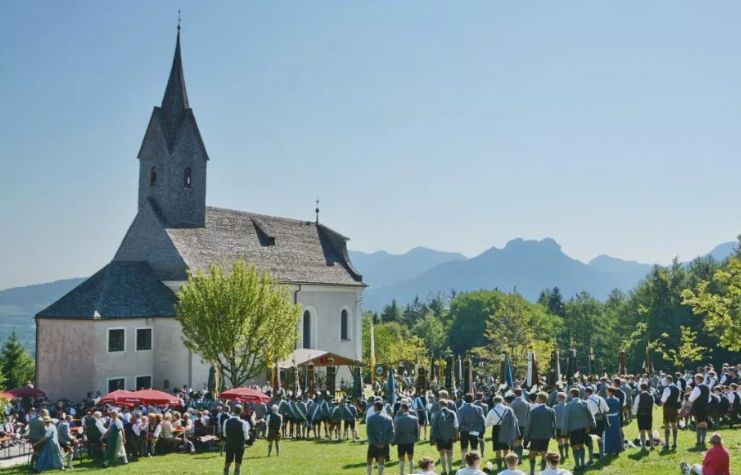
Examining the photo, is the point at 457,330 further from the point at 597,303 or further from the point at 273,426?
the point at 273,426

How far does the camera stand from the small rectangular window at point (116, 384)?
4291 cm

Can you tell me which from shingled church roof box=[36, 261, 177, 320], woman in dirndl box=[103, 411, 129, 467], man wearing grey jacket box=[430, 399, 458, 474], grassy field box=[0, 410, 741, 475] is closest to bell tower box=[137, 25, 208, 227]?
shingled church roof box=[36, 261, 177, 320]

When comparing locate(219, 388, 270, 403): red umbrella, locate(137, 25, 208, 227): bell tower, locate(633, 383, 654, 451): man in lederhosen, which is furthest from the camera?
locate(137, 25, 208, 227): bell tower

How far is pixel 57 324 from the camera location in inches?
1716

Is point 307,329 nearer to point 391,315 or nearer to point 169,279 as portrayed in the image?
point 169,279

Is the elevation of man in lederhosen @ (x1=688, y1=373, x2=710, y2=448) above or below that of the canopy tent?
below

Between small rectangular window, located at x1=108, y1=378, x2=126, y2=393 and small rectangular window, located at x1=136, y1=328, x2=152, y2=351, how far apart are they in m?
2.18

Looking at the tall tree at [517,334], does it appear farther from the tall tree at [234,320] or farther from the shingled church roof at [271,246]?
the tall tree at [234,320]

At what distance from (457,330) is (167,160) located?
249 ft

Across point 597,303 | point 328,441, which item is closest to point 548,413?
point 328,441

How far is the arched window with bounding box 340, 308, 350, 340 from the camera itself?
6063cm

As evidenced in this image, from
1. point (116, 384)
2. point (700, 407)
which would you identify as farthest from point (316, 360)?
point (700, 407)

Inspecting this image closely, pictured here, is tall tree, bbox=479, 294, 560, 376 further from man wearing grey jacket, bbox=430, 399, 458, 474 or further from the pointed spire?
man wearing grey jacket, bbox=430, 399, 458, 474

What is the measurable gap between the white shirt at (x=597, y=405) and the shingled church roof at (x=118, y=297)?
31194mm
